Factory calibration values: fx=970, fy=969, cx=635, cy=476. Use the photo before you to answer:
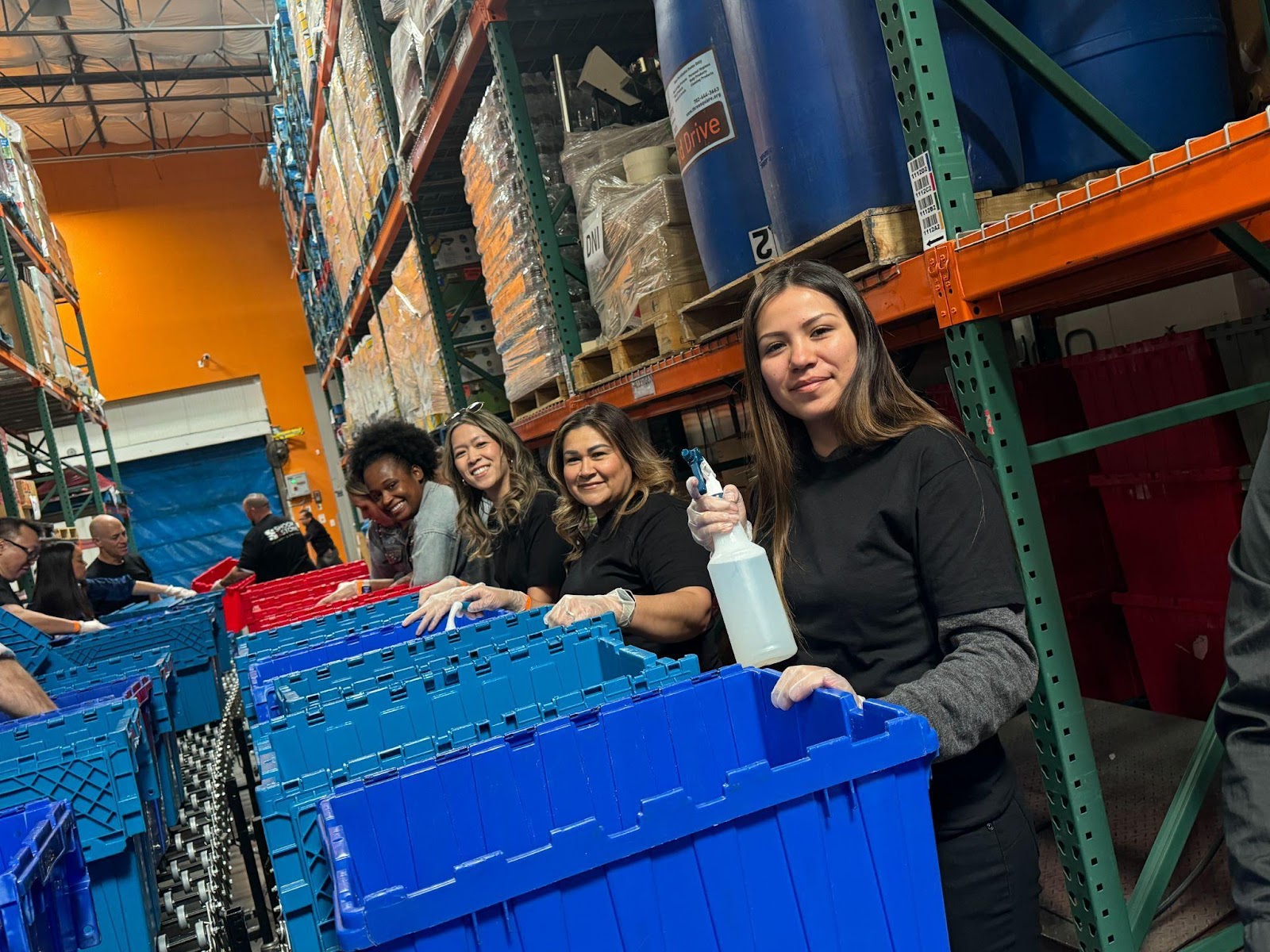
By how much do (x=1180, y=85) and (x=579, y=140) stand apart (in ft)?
7.85

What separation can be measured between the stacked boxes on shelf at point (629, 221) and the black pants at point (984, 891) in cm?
202

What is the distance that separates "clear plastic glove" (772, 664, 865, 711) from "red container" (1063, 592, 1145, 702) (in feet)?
8.32

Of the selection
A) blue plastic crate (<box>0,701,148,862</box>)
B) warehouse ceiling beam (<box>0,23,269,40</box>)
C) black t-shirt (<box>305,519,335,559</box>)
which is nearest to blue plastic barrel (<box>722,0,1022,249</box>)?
blue plastic crate (<box>0,701,148,862</box>)

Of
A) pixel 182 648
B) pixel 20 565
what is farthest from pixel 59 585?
pixel 182 648

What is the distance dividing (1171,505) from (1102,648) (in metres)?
0.77

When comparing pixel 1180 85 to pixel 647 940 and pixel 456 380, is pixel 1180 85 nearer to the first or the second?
pixel 647 940

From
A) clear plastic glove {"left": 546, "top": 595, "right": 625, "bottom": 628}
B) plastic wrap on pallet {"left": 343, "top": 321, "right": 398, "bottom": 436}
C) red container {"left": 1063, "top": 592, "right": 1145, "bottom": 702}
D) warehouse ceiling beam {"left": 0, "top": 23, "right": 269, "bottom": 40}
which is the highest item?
warehouse ceiling beam {"left": 0, "top": 23, "right": 269, "bottom": 40}

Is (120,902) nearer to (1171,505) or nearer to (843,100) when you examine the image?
(843,100)

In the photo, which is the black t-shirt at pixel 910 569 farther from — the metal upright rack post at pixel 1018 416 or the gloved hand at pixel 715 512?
the metal upright rack post at pixel 1018 416

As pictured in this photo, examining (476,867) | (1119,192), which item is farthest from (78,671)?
(1119,192)

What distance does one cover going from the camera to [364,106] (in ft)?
19.7

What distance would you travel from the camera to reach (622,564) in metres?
2.65

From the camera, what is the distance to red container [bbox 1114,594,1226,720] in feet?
9.80

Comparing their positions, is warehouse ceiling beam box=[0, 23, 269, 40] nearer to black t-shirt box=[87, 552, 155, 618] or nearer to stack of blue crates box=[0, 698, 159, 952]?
black t-shirt box=[87, 552, 155, 618]
